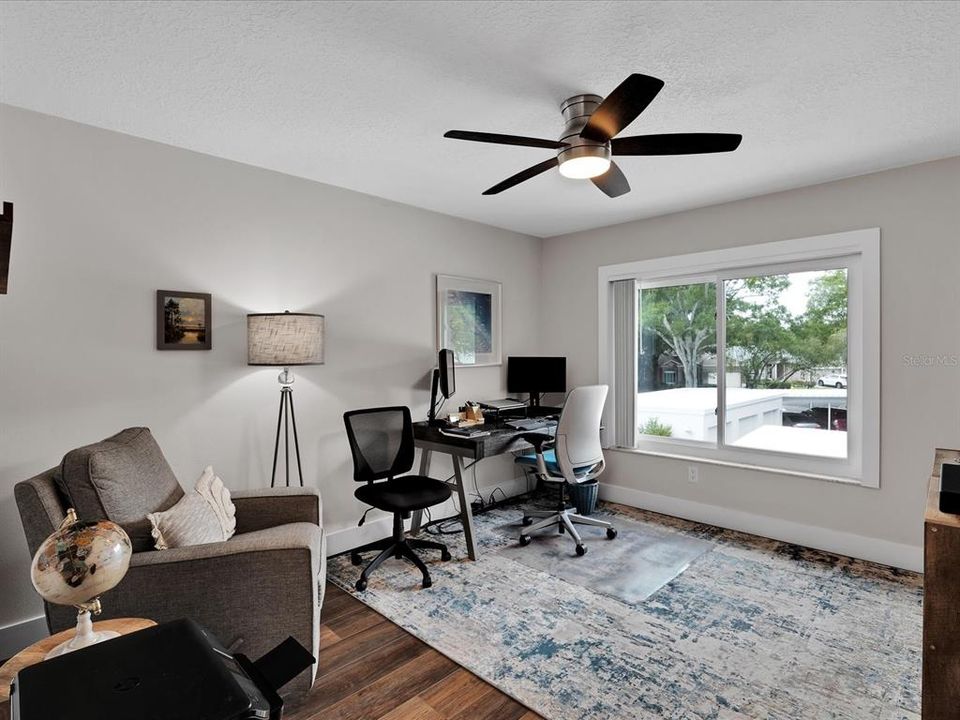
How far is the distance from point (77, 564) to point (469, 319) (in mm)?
3245

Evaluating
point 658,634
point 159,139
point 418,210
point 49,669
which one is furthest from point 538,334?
point 49,669

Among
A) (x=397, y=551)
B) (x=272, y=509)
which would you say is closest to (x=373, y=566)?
(x=397, y=551)

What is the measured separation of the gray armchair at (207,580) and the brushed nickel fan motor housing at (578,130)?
76.3 inches

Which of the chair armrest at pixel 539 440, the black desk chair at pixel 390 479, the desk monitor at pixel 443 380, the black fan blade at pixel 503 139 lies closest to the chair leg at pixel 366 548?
the black desk chair at pixel 390 479

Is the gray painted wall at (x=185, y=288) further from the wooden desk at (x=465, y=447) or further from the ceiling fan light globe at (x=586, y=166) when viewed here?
the ceiling fan light globe at (x=586, y=166)

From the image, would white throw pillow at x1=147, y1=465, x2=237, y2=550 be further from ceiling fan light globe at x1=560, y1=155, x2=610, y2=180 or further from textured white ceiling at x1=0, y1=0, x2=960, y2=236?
ceiling fan light globe at x1=560, y1=155, x2=610, y2=180

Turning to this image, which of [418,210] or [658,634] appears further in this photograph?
[418,210]

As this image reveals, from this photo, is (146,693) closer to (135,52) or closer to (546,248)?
(135,52)

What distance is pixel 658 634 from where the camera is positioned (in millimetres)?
2395

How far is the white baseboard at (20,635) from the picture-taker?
2223mm

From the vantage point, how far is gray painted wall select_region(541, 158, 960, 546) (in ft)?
9.61

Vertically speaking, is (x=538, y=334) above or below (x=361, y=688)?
above

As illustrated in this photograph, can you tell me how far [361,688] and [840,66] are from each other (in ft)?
10.2

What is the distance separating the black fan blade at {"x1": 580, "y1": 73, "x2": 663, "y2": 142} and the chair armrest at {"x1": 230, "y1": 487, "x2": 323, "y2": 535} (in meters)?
2.09
